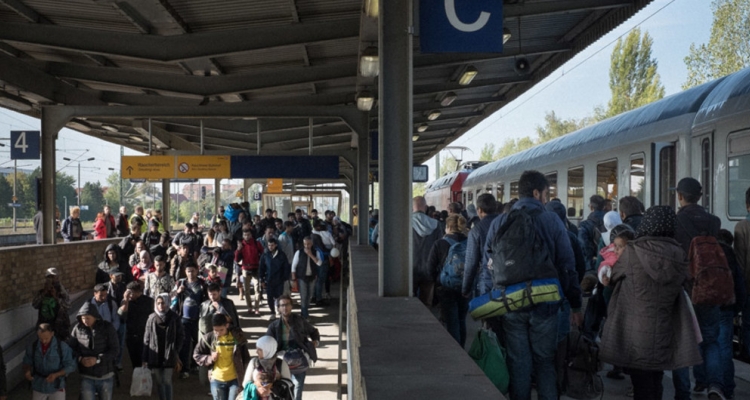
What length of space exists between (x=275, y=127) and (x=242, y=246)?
588 centimetres

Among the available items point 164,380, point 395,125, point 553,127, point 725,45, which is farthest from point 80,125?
point 553,127

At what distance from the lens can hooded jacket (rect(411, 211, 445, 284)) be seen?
766cm

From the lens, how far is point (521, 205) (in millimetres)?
4828

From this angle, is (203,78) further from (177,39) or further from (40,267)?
(40,267)

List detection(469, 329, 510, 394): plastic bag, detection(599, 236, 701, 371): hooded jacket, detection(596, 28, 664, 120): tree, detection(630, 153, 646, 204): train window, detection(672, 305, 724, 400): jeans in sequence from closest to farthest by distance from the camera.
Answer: detection(599, 236, 701, 371): hooded jacket
detection(469, 329, 510, 394): plastic bag
detection(672, 305, 724, 400): jeans
detection(630, 153, 646, 204): train window
detection(596, 28, 664, 120): tree

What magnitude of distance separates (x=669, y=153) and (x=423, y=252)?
393 centimetres

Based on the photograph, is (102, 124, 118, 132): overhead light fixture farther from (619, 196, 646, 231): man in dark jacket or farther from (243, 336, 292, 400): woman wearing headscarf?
(619, 196, 646, 231): man in dark jacket

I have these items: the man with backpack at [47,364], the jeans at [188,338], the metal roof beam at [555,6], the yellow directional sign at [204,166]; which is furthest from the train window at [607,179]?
the yellow directional sign at [204,166]

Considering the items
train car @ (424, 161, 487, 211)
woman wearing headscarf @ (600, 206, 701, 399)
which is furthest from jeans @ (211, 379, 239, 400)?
train car @ (424, 161, 487, 211)

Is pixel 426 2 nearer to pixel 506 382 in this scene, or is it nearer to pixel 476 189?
pixel 506 382

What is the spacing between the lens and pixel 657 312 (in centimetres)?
429

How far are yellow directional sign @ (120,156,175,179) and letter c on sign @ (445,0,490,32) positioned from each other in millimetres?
11863

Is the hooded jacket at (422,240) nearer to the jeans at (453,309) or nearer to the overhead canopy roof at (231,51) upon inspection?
the jeans at (453,309)

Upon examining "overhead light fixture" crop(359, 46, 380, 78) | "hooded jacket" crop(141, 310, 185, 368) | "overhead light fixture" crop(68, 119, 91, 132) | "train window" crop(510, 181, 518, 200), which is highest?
"overhead light fixture" crop(68, 119, 91, 132)
